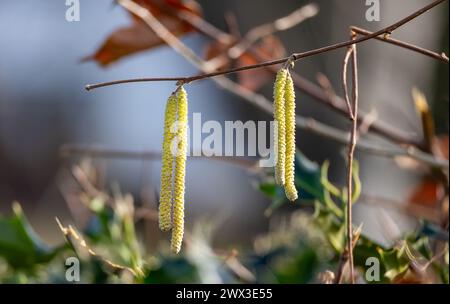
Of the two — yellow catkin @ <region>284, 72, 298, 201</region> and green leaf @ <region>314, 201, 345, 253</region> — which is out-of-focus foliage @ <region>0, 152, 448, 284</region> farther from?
yellow catkin @ <region>284, 72, 298, 201</region>

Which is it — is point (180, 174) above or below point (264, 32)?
below

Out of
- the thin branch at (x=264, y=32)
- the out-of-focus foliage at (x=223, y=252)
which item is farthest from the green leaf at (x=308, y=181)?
the thin branch at (x=264, y=32)

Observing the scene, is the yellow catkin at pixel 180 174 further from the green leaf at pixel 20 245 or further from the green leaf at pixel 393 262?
the green leaf at pixel 20 245

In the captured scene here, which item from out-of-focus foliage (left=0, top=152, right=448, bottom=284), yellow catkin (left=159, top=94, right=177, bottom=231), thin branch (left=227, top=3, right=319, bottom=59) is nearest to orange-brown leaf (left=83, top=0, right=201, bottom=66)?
thin branch (left=227, top=3, right=319, bottom=59)

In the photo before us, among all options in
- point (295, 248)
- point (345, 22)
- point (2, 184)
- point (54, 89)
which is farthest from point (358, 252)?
point (54, 89)

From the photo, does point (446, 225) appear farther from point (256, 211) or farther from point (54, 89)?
point (54, 89)

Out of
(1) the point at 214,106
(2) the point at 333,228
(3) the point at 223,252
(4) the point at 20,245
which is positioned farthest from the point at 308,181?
(1) the point at 214,106

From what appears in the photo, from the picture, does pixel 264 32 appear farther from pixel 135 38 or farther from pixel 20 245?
pixel 20 245
